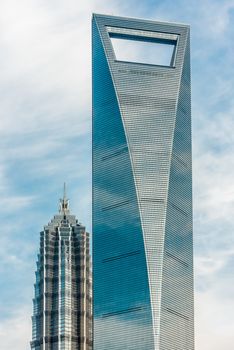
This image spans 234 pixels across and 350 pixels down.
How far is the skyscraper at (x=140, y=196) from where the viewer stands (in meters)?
174

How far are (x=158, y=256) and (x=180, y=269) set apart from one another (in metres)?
11.9

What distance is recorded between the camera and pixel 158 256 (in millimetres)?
173000

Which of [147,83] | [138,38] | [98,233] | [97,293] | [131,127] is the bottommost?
[97,293]

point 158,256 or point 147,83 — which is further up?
point 147,83

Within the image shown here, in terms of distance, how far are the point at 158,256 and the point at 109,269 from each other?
13916mm

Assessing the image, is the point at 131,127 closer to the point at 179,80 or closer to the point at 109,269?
the point at 179,80

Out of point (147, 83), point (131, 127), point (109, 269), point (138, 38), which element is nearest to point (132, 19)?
point (138, 38)

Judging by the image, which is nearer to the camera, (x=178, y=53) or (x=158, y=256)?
(x=158, y=256)

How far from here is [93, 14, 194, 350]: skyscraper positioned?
570 feet

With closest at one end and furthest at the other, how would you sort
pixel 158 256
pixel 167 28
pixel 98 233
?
pixel 158 256
pixel 98 233
pixel 167 28

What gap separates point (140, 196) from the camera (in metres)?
178

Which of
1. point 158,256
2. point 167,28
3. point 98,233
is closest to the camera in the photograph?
point 158,256

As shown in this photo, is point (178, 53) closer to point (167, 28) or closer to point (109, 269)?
point (167, 28)

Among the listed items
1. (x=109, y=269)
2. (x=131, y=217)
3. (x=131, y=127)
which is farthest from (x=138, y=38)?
(x=109, y=269)
